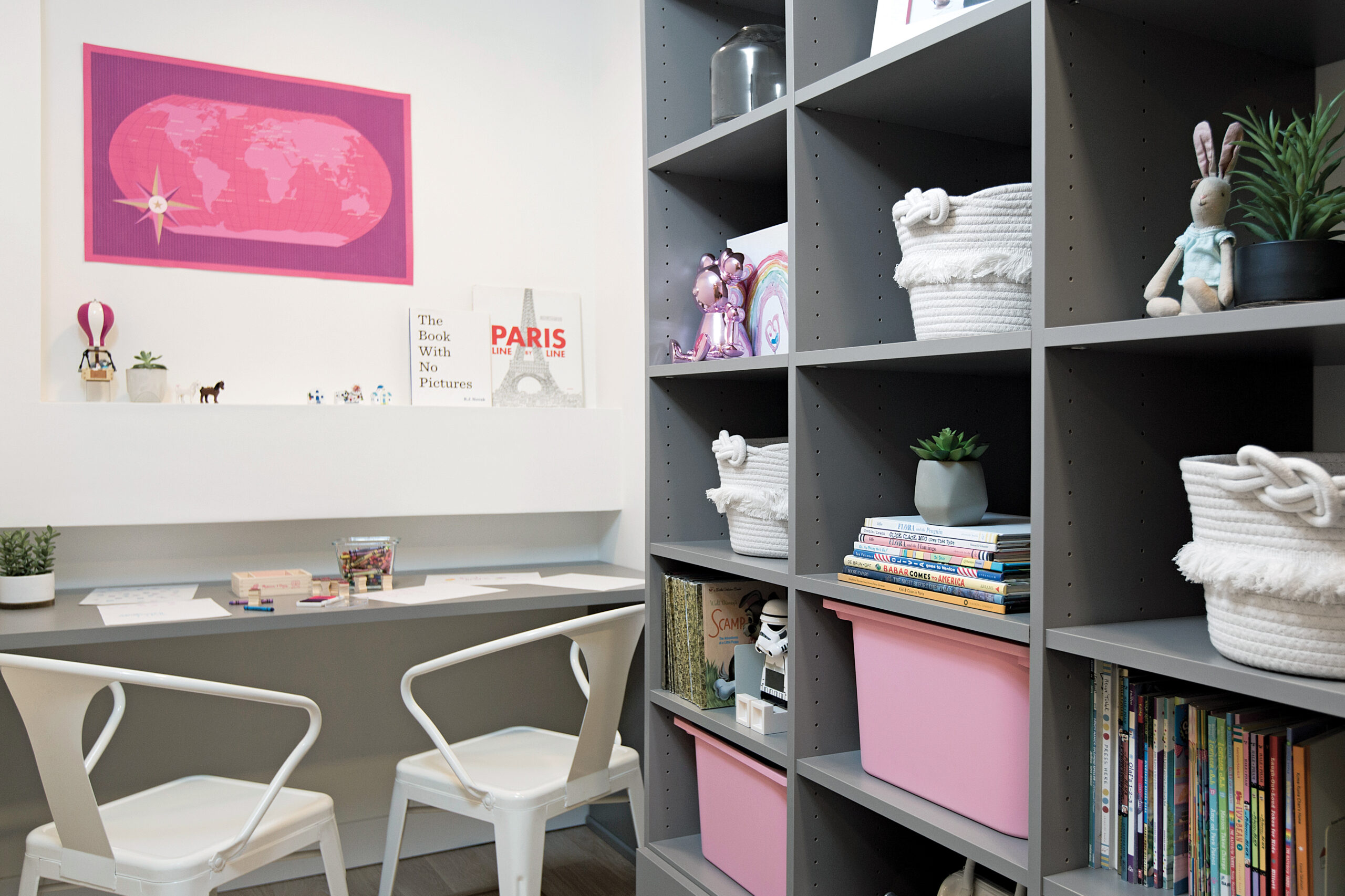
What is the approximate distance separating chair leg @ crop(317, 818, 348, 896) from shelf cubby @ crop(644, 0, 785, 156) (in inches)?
58.1

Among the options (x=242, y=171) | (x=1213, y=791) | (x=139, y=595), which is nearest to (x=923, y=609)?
(x=1213, y=791)

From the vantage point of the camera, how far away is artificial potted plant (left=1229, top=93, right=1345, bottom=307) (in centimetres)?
93

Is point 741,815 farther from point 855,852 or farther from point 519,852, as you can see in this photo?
point 519,852

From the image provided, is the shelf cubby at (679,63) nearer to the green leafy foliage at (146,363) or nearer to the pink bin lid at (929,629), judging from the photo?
the pink bin lid at (929,629)

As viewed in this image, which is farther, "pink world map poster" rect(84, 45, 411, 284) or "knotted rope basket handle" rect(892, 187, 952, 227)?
"pink world map poster" rect(84, 45, 411, 284)

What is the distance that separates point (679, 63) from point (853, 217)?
0.62 meters

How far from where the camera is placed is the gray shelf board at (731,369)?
1.57m

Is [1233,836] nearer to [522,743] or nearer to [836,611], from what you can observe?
[836,611]

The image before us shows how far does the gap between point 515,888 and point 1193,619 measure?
1.37 m

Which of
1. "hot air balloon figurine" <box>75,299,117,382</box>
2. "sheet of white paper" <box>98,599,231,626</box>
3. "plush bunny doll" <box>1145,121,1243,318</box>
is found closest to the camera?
"plush bunny doll" <box>1145,121,1243,318</box>

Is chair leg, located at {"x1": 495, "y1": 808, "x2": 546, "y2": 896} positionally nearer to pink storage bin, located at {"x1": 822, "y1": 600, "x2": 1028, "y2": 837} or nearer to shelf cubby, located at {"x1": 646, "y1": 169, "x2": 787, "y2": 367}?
pink storage bin, located at {"x1": 822, "y1": 600, "x2": 1028, "y2": 837}

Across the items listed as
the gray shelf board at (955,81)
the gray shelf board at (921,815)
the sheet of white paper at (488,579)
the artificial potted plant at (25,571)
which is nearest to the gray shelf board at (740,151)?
the gray shelf board at (955,81)

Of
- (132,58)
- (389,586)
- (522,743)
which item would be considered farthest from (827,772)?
(132,58)

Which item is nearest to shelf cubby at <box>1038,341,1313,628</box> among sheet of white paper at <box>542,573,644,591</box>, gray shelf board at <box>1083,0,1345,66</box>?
gray shelf board at <box>1083,0,1345,66</box>
